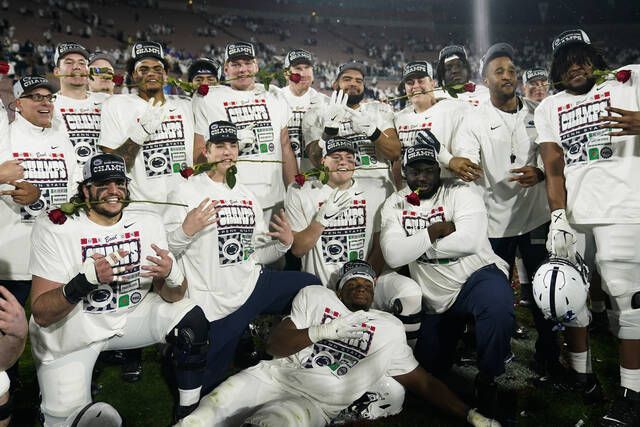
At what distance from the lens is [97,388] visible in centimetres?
435

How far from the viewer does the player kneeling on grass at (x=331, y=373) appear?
11.9ft

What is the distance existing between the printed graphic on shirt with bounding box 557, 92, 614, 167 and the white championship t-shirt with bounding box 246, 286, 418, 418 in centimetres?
170

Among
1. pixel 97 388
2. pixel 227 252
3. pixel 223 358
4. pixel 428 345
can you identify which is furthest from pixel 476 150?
pixel 97 388

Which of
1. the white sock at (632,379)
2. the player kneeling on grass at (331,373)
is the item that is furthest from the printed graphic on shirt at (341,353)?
the white sock at (632,379)

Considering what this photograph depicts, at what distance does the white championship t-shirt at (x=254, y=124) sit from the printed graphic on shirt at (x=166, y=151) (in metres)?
0.24

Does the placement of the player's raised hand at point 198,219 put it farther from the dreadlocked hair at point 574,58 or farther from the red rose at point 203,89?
the dreadlocked hair at point 574,58

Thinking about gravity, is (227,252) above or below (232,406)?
above

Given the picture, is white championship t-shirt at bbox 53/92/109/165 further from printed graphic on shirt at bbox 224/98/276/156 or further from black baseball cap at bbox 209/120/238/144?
black baseball cap at bbox 209/120/238/144

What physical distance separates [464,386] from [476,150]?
186 centimetres

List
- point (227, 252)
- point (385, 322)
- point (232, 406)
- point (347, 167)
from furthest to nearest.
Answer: point (347, 167) → point (227, 252) → point (385, 322) → point (232, 406)

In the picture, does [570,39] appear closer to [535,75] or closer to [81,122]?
[535,75]

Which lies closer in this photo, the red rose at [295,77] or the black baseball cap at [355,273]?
the black baseball cap at [355,273]

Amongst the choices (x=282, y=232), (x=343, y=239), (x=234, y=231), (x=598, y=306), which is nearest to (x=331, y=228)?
(x=343, y=239)

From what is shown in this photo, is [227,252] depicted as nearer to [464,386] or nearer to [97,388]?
[97,388]
